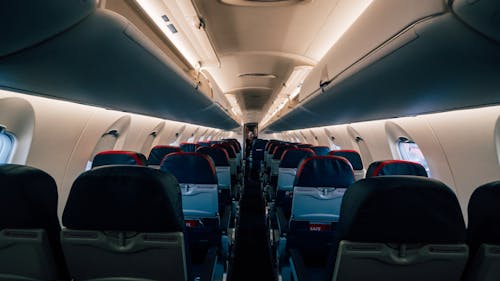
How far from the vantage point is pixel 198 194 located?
332 centimetres

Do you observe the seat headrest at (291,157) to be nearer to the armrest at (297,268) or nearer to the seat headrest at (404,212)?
the armrest at (297,268)

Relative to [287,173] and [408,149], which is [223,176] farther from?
[408,149]

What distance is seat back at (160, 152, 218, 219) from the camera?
10.7 feet

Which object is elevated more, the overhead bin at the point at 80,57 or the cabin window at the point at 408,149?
the overhead bin at the point at 80,57

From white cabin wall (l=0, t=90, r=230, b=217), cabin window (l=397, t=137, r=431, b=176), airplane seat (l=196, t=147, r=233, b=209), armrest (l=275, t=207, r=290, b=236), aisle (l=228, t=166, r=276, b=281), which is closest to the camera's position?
white cabin wall (l=0, t=90, r=230, b=217)

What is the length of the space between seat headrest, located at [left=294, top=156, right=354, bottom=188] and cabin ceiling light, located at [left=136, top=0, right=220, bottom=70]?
1.96 metres

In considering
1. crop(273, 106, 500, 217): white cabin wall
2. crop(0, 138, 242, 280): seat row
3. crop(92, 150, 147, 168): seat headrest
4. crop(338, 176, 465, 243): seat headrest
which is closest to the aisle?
crop(92, 150, 147, 168): seat headrest

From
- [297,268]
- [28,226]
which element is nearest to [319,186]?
[297,268]

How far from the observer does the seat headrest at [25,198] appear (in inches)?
53.4

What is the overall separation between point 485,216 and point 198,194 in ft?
8.54

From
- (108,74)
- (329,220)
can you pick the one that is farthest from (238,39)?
(329,220)

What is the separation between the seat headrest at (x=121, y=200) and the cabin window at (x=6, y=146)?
98.2 inches

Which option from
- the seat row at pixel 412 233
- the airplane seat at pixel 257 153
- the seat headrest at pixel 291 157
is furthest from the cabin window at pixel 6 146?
the airplane seat at pixel 257 153

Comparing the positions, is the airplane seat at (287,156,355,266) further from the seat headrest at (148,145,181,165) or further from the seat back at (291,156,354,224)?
the seat headrest at (148,145,181,165)
